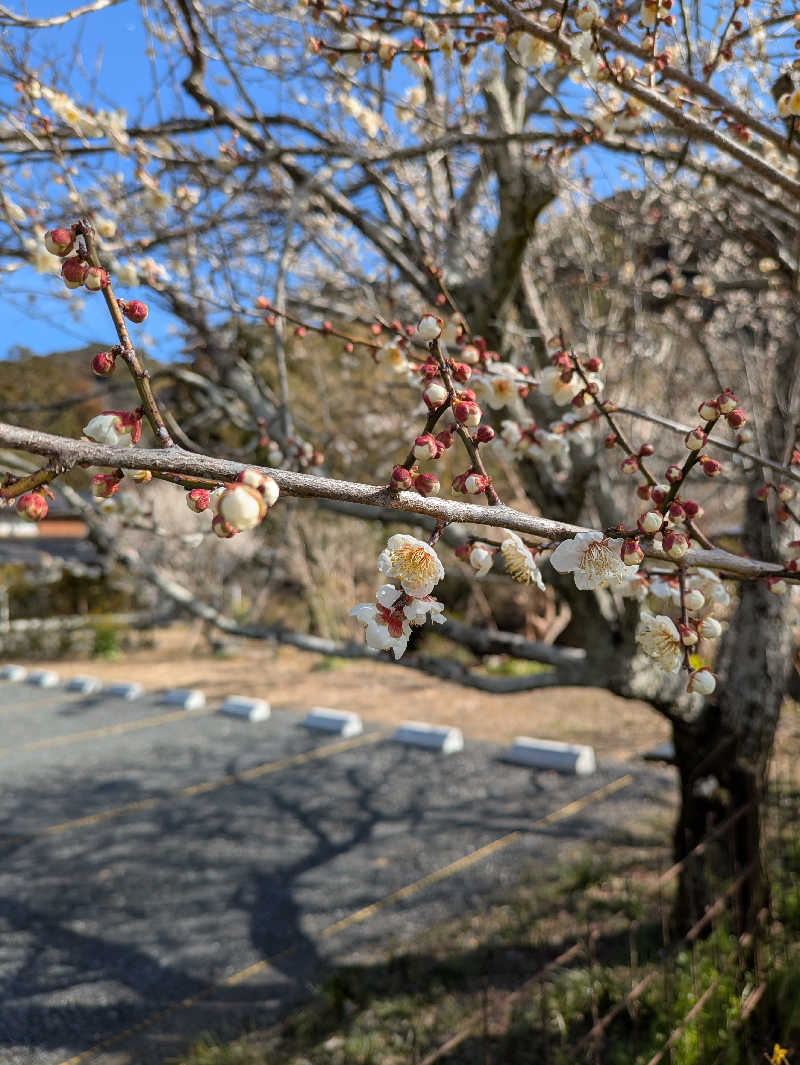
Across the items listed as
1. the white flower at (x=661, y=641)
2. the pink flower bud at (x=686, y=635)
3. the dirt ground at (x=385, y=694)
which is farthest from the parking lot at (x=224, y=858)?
the pink flower bud at (x=686, y=635)

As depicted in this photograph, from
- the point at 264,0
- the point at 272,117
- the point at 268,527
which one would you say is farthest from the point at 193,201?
the point at 268,527

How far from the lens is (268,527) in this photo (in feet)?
38.4

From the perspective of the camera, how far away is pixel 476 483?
980mm

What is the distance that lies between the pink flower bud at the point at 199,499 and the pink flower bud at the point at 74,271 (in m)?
0.25

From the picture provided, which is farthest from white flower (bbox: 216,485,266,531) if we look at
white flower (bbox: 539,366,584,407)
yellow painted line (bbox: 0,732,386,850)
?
Answer: yellow painted line (bbox: 0,732,386,850)

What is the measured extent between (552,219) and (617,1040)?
5093 millimetres

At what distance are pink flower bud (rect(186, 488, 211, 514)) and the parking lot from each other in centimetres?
281

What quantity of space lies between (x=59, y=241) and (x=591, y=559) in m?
0.76

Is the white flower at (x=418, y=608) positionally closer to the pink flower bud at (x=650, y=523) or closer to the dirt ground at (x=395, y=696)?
the pink flower bud at (x=650, y=523)

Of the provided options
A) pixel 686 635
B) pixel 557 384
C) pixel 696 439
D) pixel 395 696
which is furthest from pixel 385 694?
pixel 696 439

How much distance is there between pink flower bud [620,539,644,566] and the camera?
90 cm

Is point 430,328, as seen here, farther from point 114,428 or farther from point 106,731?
point 106,731

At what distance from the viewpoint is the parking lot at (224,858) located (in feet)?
9.94

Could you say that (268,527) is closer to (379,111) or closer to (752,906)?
(379,111)
